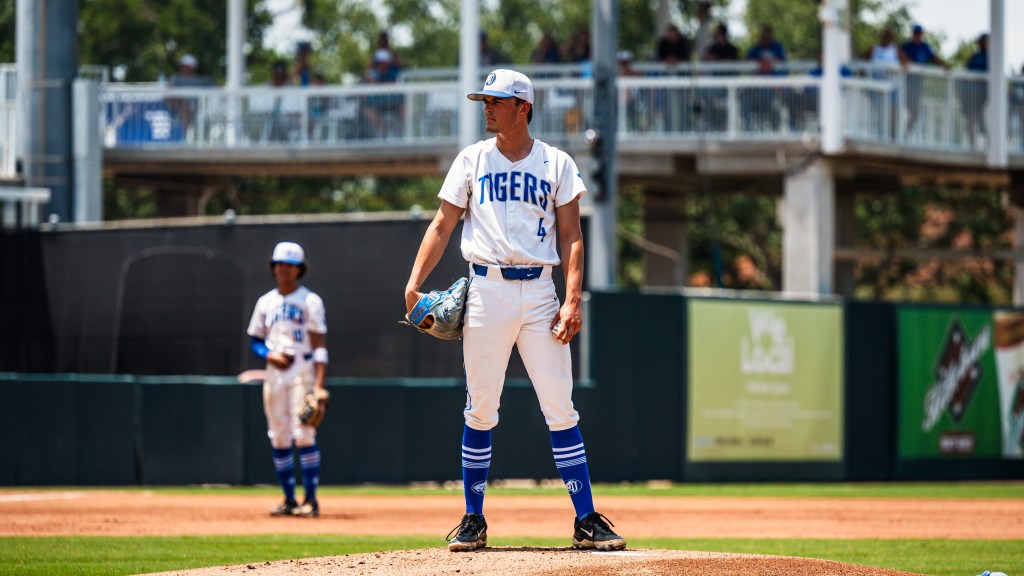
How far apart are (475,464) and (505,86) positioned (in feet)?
6.75

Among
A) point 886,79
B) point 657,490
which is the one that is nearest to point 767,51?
point 886,79

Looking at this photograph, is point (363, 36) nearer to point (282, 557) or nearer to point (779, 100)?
point (779, 100)

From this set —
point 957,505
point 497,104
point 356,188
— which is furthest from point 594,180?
point 356,188

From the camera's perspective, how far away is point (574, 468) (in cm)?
813

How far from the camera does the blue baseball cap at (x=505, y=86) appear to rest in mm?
7973

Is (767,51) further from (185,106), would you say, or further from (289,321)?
(289,321)

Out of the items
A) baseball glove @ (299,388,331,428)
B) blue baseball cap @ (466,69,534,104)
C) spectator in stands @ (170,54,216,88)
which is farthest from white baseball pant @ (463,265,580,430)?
spectator in stands @ (170,54,216,88)

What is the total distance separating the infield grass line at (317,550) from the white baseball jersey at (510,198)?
8.84 ft

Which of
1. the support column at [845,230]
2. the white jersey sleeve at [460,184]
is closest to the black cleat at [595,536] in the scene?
the white jersey sleeve at [460,184]

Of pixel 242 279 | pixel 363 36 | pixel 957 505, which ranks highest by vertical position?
pixel 363 36

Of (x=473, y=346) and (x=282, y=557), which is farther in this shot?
(x=282, y=557)

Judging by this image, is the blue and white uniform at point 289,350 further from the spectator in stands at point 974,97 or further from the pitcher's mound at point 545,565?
the spectator in stands at point 974,97

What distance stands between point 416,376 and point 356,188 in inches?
1241

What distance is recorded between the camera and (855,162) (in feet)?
87.4
